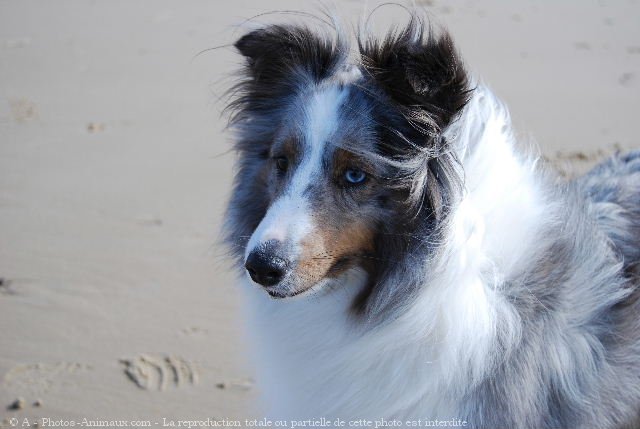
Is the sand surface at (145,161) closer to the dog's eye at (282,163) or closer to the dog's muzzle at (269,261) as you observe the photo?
the dog's eye at (282,163)

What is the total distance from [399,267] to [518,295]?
0.40 metres

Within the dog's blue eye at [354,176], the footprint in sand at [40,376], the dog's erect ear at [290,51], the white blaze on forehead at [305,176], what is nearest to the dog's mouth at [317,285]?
the white blaze on forehead at [305,176]

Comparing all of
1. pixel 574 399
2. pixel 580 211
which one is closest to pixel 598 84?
pixel 580 211

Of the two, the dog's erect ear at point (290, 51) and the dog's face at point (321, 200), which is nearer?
the dog's face at point (321, 200)

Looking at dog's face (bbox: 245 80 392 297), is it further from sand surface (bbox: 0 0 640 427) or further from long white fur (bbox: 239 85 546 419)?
sand surface (bbox: 0 0 640 427)

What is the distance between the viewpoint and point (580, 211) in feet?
8.77

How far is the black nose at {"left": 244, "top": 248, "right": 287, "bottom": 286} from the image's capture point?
2.21m

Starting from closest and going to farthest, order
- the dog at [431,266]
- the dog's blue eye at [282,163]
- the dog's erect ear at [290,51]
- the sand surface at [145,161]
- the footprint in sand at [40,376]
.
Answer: the dog at [431,266], the dog's blue eye at [282,163], the dog's erect ear at [290,51], the footprint in sand at [40,376], the sand surface at [145,161]

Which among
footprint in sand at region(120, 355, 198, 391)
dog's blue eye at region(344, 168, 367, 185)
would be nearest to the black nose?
dog's blue eye at region(344, 168, 367, 185)

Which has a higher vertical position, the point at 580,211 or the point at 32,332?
the point at 580,211

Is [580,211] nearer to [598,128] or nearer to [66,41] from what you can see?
[598,128]

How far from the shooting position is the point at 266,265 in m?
2.21

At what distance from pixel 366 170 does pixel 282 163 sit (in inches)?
13.1

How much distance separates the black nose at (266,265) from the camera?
2207mm
